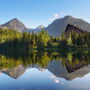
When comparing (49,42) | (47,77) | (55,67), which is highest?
(47,77)

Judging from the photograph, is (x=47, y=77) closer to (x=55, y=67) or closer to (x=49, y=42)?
(x=55, y=67)

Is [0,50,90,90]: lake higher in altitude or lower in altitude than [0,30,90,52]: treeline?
higher

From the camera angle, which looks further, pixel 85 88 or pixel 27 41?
pixel 27 41

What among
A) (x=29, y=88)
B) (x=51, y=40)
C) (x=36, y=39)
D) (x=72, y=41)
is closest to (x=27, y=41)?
(x=36, y=39)

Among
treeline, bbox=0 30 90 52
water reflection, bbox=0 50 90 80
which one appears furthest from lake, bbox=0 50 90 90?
treeline, bbox=0 30 90 52

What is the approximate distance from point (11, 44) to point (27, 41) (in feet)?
78.4

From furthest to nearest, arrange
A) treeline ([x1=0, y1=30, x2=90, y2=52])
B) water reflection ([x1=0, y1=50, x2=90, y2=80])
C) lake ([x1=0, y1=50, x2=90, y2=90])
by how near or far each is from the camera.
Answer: treeline ([x1=0, y1=30, x2=90, y2=52]) < water reflection ([x1=0, y1=50, x2=90, y2=80]) < lake ([x1=0, y1=50, x2=90, y2=90])

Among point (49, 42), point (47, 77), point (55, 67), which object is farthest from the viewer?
point (49, 42)

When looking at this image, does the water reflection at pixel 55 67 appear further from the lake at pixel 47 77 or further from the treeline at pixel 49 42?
the treeline at pixel 49 42

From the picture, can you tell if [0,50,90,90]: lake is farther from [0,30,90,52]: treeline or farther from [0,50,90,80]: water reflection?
[0,30,90,52]: treeline

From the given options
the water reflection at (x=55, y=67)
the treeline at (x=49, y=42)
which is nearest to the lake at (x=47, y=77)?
the water reflection at (x=55, y=67)

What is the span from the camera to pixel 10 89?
31156 mm

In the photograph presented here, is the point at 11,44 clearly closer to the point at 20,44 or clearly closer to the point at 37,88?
the point at 20,44

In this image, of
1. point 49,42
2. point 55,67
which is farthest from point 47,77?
point 49,42
